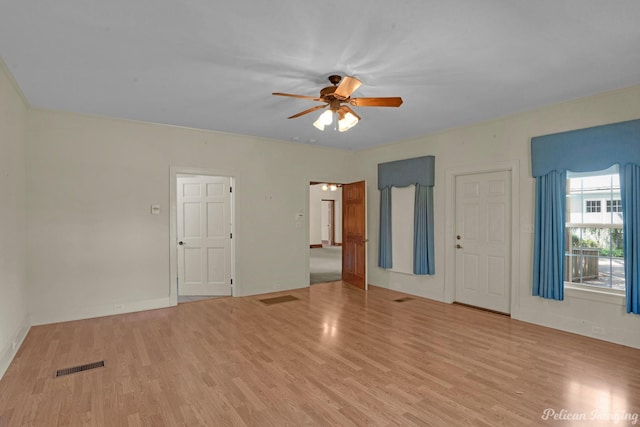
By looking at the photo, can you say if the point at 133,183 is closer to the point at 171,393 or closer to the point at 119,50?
the point at 119,50

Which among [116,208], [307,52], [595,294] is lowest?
[595,294]

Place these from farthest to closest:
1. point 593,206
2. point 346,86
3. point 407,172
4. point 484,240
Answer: point 407,172 < point 484,240 < point 593,206 < point 346,86

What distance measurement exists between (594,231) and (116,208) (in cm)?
611

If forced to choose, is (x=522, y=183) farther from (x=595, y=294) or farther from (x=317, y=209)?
(x=317, y=209)

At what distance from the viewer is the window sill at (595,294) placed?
12.3 feet

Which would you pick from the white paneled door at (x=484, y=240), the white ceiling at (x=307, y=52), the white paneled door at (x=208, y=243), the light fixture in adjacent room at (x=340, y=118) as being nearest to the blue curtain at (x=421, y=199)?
the white paneled door at (x=484, y=240)

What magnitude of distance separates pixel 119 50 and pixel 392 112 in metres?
3.10

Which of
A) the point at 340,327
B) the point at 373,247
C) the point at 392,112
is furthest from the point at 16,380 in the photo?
the point at 373,247

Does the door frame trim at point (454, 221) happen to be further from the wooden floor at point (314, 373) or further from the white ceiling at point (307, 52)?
the white ceiling at point (307, 52)

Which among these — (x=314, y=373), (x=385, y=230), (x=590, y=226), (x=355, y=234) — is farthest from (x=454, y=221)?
(x=314, y=373)

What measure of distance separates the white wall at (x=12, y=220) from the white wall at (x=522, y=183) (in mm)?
5353

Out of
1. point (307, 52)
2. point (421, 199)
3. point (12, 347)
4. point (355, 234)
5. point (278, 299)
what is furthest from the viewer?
point (355, 234)

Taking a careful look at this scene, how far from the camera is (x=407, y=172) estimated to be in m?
6.04

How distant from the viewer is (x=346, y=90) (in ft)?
10.6
